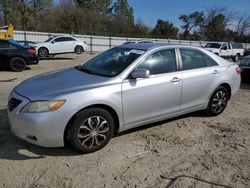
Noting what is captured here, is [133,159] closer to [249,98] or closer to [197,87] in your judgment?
[197,87]

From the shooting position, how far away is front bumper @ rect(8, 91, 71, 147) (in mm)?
3508

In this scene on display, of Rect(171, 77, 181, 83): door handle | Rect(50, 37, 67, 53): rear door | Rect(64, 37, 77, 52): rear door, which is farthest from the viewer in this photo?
Rect(64, 37, 77, 52): rear door

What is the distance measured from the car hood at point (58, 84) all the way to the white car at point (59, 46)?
15103 mm

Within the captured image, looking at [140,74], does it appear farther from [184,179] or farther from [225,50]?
[225,50]

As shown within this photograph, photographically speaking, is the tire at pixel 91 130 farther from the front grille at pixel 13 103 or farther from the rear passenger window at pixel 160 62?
the rear passenger window at pixel 160 62

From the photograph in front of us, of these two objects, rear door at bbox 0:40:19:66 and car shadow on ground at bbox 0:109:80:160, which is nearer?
car shadow on ground at bbox 0:109:80:160

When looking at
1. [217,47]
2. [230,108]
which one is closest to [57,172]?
[230,108]

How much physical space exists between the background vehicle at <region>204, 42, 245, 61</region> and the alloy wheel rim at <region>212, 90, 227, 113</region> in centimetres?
1711

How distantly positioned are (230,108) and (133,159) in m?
3.64

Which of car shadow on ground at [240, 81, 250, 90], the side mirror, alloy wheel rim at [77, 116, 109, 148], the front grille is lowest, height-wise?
car shadow on ground at [240, 81, 250, 90]

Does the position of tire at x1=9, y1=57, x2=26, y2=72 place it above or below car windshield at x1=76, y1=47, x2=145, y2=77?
below

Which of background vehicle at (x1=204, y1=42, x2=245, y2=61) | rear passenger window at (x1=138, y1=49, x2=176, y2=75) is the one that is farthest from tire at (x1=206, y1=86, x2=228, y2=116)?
background vehicle at (x1=204, y1=42, x2=245, y2=61)

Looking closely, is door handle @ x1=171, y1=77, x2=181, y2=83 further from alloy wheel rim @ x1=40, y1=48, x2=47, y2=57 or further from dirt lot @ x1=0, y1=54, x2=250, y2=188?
alloy wheel rim @ x1=40, y1=48, x2=47, y2=57

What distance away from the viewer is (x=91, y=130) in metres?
3.86
